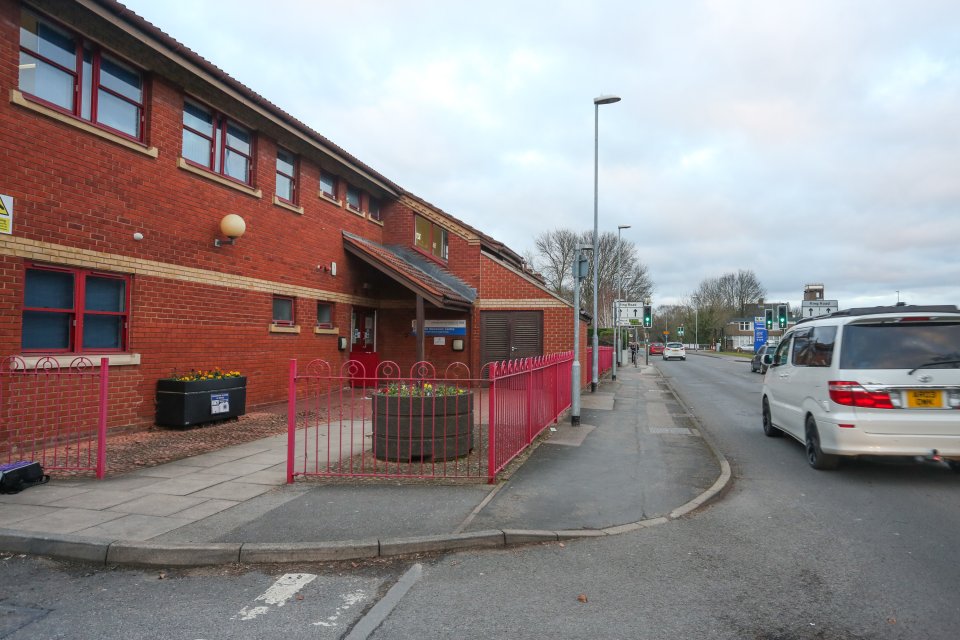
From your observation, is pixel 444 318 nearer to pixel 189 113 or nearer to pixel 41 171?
pixel 189 113

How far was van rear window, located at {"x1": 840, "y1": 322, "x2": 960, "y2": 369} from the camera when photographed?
640cm

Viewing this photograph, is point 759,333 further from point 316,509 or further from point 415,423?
point 316,509

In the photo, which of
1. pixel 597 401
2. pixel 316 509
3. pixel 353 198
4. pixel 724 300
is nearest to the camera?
pixel 316 509

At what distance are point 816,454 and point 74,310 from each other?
10006 millimetres

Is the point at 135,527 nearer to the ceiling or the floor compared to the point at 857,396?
nearer to the floor

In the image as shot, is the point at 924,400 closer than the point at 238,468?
Yes

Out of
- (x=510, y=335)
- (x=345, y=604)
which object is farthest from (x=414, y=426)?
(x=510, y=335)

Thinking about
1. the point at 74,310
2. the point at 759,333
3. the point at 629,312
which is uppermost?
the point at 629,312

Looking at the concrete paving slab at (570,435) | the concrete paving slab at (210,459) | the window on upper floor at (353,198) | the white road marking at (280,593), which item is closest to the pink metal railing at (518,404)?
the concrete paving slab at (570,435)

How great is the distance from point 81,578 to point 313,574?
160cm

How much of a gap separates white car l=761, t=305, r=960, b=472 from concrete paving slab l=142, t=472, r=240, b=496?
689 cm

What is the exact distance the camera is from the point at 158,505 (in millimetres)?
5449

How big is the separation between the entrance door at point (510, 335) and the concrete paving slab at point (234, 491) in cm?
1122

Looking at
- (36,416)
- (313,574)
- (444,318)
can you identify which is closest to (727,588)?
(313,574)
